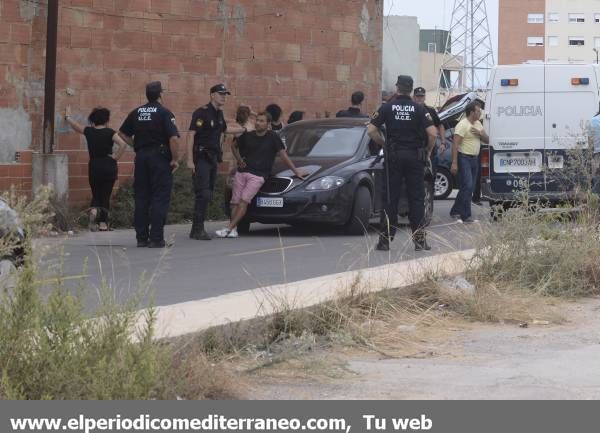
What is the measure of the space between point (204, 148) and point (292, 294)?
248 inches

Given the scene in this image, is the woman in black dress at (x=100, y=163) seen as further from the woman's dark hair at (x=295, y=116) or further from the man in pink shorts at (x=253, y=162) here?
the woman's dark hair at (x=295, y=116)

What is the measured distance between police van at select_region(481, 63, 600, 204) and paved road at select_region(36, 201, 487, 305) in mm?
1904

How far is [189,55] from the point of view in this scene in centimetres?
1988

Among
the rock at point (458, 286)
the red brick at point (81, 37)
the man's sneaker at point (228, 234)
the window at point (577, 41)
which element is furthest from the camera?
the window at point (577, 41)

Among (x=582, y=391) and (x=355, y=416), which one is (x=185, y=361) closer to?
(x=355, y=416)

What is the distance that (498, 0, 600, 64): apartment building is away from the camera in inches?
4373

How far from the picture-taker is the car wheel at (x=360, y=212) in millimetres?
15891

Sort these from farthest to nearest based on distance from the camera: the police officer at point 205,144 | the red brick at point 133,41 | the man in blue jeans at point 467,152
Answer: the man in blue jeans at point 467,152
the red brick at point 133,41
the police officer at point 205,144

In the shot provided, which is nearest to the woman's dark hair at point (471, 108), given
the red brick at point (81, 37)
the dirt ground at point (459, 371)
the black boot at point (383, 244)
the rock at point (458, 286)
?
the red brick at point (81, 37)

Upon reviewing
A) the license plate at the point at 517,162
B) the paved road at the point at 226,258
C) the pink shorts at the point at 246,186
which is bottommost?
the paved road at the point at 226,258

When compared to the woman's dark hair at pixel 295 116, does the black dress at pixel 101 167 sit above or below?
below

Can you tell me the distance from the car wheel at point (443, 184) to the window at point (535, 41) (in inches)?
3571

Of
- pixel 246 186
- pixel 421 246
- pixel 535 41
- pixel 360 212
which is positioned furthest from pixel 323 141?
pixel 535 41

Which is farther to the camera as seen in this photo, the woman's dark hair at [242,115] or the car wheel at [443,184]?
the car wheel at [443,184]
